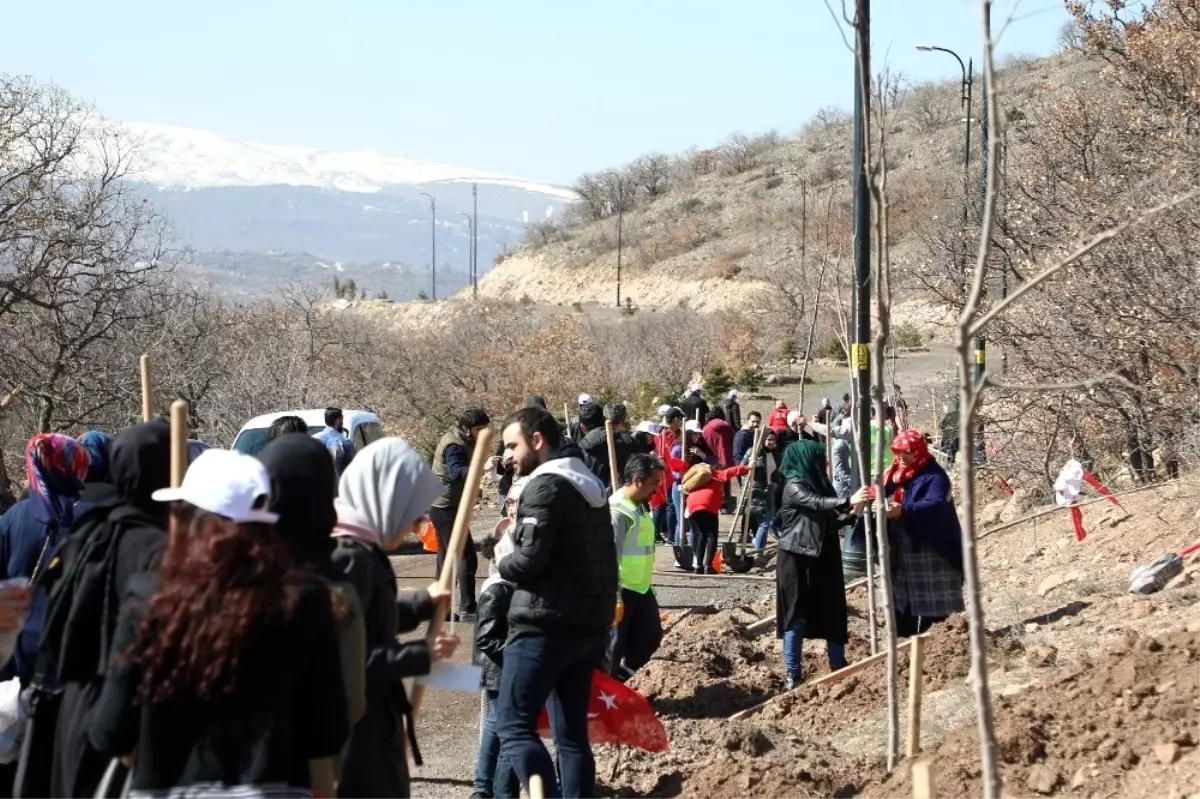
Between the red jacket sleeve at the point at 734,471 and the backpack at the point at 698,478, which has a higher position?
the backpack at the point at 698,478

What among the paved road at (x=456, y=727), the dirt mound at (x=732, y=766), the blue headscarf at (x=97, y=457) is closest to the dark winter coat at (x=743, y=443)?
the paved road at (x=456, y=727)

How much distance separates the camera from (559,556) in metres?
5.50

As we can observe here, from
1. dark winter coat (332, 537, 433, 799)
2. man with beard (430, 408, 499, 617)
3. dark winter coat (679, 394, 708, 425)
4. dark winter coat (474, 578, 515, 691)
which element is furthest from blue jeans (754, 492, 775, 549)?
dark winter coat (332, 537, 433, 799)

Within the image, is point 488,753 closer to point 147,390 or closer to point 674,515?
point 147,390

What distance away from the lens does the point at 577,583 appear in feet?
18.1

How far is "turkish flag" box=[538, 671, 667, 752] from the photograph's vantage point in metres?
6.55

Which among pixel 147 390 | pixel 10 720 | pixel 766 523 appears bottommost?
pixel 766 523

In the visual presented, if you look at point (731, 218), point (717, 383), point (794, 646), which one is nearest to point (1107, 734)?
point (794, 646)

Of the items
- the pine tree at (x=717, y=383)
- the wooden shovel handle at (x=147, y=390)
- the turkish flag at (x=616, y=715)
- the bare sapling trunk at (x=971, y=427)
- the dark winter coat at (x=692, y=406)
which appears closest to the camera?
the bare sapling trunk at (x=971, y=427)

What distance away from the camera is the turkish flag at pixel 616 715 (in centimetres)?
655

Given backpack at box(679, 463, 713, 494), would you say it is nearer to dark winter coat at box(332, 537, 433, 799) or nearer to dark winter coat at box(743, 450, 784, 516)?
dark winter coat at box(743, 450, 784, 516)

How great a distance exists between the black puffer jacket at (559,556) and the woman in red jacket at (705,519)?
792cm

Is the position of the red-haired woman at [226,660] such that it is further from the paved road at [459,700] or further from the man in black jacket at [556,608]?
the paved road at [459,700]

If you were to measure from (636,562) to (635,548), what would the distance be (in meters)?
0.08
